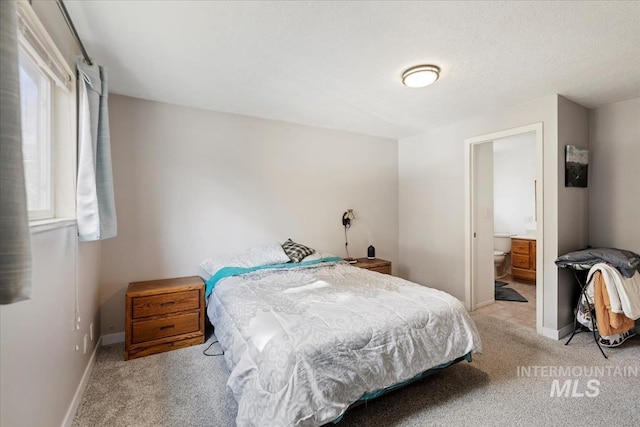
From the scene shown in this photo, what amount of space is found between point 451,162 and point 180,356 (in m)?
3.71

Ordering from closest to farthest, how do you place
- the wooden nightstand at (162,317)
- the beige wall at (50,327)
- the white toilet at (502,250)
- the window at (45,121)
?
the beige wall at (50,327) < the window at (45,121) < the wooden nightstand at (162,317) < the white toilet at (502,250)

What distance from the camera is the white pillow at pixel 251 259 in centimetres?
293

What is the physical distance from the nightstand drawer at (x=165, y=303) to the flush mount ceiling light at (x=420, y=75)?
8.61 feet

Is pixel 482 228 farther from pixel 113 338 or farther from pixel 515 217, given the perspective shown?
pixel 113 338

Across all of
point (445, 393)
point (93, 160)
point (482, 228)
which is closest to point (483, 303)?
point (482, 228)

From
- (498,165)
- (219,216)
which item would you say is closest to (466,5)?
(219,216)

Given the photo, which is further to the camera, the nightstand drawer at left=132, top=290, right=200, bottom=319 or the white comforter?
the nightstand drawer at left=132, top=290, right=200, bottom=319

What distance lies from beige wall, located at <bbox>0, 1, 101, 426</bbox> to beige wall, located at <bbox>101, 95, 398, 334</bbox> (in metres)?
0.71

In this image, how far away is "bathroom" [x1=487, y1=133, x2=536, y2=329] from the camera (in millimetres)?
4848

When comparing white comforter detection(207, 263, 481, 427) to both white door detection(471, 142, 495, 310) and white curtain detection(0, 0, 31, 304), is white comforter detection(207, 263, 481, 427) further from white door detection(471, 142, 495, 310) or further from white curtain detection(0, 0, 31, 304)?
white door detection(471, 142, 495, 310)

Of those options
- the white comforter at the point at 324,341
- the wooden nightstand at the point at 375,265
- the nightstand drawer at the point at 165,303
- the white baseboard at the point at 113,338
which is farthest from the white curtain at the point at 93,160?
the wooden nightstand at the point at 375,265

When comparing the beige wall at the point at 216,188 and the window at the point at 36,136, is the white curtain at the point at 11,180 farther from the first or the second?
the beige wall at the point at 216,188

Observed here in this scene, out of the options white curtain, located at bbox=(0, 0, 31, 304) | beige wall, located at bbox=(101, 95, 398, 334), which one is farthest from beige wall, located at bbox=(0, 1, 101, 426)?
beige wall, located at bbox=(101, 95, 398, 334)

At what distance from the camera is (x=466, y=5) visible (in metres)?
1.59
